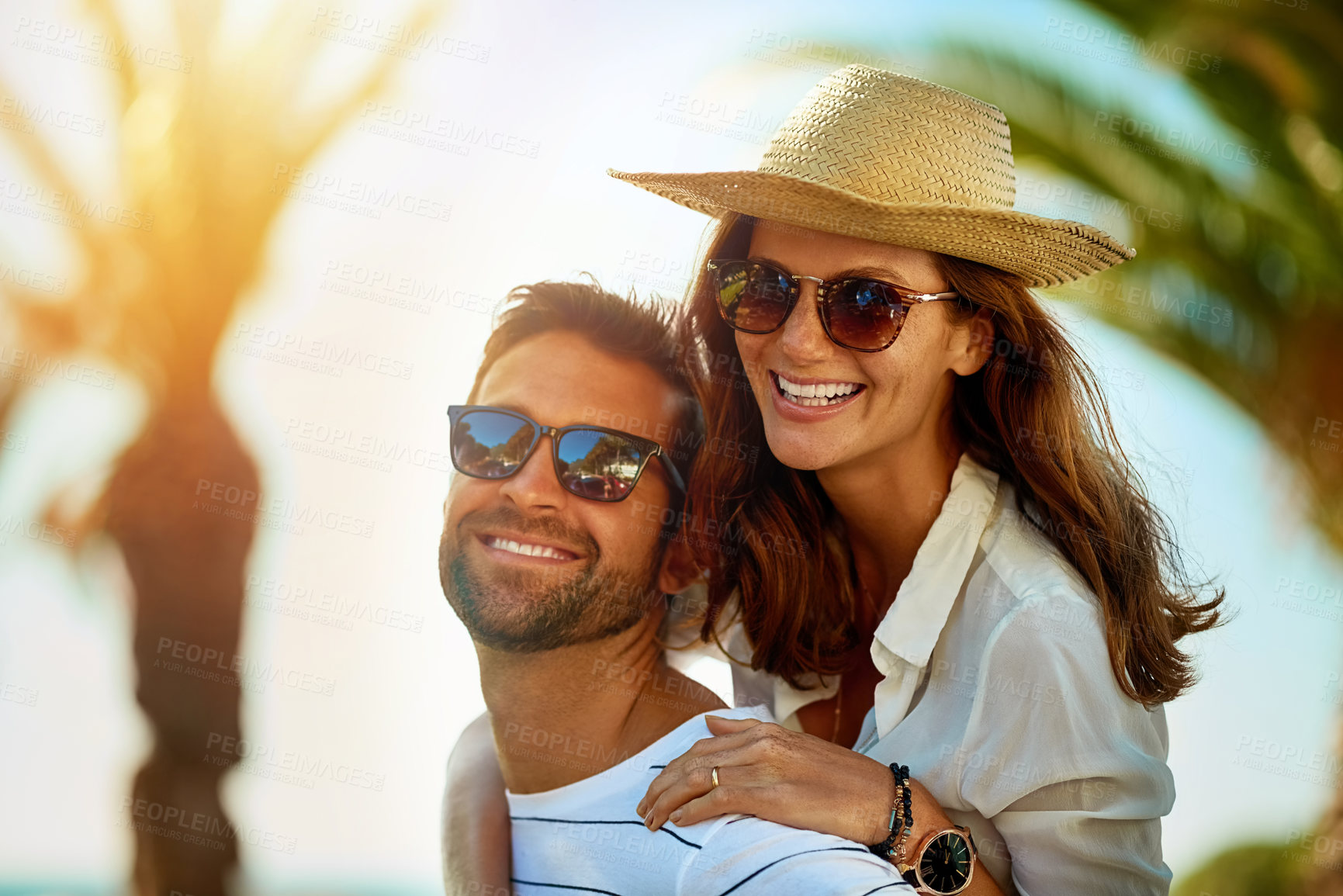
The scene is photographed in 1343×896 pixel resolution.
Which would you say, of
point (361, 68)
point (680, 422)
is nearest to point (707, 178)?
point (680, 422)

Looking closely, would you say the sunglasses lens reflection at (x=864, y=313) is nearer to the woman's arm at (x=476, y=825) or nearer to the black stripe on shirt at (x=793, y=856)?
the black stripe on shirt at (x=793, y=856)

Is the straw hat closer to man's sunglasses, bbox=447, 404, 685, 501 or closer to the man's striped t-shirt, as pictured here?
man's sunglasses, bbox=447, 404, 685, 501

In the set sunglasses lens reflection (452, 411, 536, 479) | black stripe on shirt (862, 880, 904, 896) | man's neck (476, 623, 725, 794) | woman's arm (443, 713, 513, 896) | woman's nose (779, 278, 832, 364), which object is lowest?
woman's arm (443, 713, 513, 896)

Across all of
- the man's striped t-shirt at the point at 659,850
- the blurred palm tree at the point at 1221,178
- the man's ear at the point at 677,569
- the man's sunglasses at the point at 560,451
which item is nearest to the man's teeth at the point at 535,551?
the man's sunglasses at the point at 560,451

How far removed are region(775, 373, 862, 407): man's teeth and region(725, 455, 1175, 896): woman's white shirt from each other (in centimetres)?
40

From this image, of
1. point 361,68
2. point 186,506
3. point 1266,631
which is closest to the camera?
point 361,68

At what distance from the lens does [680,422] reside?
275cm

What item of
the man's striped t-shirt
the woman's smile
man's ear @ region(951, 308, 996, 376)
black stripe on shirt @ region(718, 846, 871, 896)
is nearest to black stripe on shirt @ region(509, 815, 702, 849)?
the man's striped t-shirt

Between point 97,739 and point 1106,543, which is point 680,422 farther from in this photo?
point 97,739

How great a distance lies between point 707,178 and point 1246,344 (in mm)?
4176

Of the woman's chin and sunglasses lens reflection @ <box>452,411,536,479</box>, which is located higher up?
the woman's chin

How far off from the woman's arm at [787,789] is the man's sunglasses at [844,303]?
0.87 m

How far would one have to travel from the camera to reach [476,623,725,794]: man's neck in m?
2.54

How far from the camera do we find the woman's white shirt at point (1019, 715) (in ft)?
7.01
